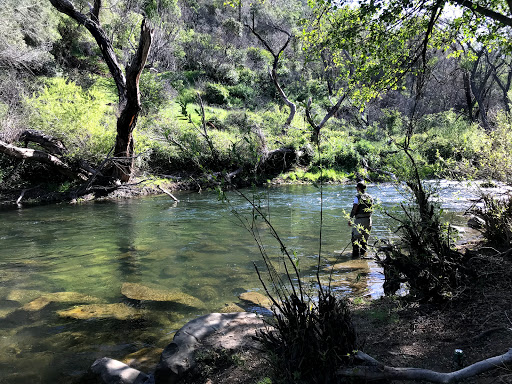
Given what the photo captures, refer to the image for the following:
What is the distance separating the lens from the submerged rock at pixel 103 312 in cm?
580

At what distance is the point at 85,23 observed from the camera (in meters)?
12.8

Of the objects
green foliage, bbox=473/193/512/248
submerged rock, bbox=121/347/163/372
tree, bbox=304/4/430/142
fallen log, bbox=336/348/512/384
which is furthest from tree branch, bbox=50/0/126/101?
fallen log, bbox=336/348/512/384

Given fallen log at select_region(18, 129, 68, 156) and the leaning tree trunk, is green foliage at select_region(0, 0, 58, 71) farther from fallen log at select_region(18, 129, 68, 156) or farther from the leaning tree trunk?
the leaning tree trunk

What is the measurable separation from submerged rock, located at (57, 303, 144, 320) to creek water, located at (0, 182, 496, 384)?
0.09 meters

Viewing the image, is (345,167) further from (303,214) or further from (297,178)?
(303,214)

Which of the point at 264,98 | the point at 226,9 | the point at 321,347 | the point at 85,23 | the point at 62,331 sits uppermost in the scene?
the point at 226,9

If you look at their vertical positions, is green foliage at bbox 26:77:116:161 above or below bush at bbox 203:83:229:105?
below

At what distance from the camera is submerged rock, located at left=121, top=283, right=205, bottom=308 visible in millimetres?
6363

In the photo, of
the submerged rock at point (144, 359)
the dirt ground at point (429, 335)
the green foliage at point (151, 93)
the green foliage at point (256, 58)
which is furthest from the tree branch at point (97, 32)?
the green foliage at point (256, 58)

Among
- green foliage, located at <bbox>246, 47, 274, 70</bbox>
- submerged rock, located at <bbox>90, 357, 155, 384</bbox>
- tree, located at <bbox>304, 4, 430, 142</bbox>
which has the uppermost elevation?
green foliage, located at <bbox>246, 47, 274, 70</bbox>

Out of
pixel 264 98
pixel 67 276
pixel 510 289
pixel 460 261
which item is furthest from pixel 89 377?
pixel 264 98

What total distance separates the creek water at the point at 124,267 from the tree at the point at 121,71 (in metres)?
2.61

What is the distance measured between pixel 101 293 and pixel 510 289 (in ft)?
21.0

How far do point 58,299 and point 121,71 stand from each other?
10.1 metres
